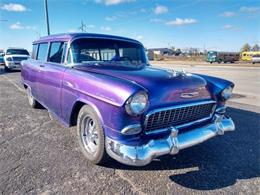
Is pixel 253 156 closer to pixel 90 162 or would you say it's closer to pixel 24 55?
pixel 90 162

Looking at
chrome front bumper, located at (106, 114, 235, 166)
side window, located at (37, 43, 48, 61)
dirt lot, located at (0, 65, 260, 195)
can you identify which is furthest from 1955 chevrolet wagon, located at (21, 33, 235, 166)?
side window, located at (37, 43, 48, 61)

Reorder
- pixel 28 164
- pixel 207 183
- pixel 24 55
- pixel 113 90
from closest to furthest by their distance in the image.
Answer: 1. pixel 113 90
2. pixel 207 183
3. pixel 28 164
4. pixel 24 55

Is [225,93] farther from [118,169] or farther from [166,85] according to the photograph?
[118,169]

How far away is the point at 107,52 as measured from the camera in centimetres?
416

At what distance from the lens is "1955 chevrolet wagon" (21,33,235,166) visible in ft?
8.57

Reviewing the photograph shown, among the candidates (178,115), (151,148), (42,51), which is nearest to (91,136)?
(151,148)

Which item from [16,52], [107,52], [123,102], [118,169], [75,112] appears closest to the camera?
[123,102]

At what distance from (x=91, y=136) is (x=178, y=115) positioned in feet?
3.99

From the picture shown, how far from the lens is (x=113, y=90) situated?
2.65 m

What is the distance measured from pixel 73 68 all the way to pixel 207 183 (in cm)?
237

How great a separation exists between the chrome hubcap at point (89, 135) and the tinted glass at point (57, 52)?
124 cm

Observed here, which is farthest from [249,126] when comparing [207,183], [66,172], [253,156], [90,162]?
[66,172]

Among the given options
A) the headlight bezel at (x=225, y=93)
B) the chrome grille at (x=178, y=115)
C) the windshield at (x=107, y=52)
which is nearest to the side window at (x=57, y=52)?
the windshield at (x=107, y=52)

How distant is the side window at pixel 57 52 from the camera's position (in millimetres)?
4039
